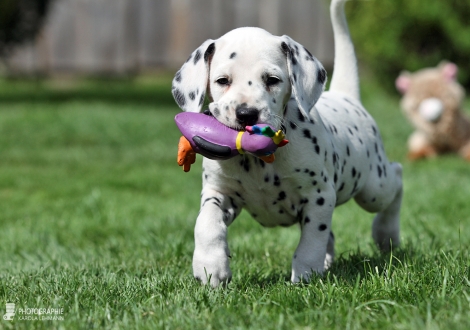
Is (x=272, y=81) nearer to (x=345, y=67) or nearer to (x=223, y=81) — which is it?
(x=223, y=81)

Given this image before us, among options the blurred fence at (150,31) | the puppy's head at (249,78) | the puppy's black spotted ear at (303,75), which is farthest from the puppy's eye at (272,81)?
the blurred fence at (150,31)

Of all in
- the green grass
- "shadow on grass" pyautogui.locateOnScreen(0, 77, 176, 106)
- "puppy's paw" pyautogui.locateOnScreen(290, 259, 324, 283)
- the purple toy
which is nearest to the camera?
the green grass

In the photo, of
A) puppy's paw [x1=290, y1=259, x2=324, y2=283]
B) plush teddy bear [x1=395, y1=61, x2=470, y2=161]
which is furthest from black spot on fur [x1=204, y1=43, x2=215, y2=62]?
plush teddy bear [x1=395, y1=61, x2=470, y2=161]

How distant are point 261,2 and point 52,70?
569 cm

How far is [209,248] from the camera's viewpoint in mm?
3568

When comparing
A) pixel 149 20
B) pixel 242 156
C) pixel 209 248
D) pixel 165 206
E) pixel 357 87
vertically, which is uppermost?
pixel 149 20

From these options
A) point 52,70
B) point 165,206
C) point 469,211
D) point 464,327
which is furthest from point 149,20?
point 464,327

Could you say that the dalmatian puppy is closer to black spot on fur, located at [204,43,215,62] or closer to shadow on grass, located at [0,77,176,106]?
black spot on fur, located at [204,43,215,62]

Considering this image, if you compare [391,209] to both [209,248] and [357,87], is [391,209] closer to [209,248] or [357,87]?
[357,87]

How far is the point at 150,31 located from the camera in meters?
18.3

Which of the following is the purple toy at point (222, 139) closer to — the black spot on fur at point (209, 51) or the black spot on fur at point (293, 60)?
the black spot on fur at point (209, 51)

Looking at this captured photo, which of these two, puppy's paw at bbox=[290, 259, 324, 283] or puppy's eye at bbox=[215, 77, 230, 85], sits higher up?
puppy's eye at bbox=[215, 77, 230, 85]

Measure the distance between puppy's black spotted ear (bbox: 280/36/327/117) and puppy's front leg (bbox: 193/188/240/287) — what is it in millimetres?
715

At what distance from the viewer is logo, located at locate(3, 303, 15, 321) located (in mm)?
3033
